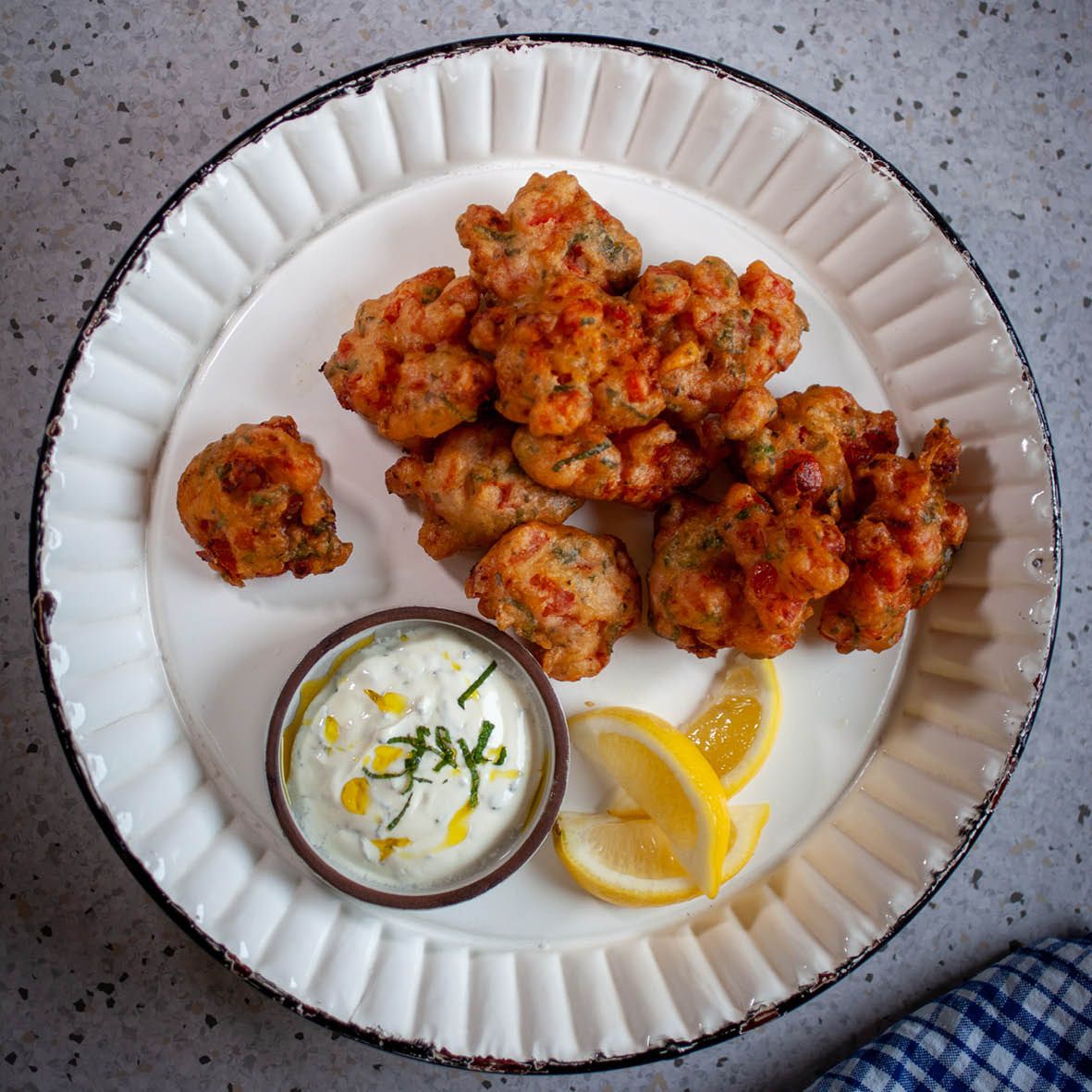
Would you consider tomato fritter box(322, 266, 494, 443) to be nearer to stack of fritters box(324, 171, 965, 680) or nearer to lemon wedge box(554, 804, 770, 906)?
stack of fritters box(324, 171, 965, 680)

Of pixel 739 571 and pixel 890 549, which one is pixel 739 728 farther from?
pixel 890 549

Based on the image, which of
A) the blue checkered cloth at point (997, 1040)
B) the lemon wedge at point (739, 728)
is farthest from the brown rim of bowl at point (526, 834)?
the blue checkered cloth at point (997, 1040)

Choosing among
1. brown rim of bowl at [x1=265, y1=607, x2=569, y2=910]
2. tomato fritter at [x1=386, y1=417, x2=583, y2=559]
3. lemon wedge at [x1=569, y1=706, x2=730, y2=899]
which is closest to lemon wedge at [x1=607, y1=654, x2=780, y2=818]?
lemon wedge at [x1=569, y1=706, x2=730, y2=899]

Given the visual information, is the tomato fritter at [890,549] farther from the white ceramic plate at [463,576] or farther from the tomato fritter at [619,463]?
the tomato fritter at [619,463]

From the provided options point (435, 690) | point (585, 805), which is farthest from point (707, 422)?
point (585, 805)

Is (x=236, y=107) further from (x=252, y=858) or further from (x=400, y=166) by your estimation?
(x=252, y=858)

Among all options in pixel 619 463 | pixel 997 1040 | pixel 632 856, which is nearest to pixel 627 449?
pixel 619 463
